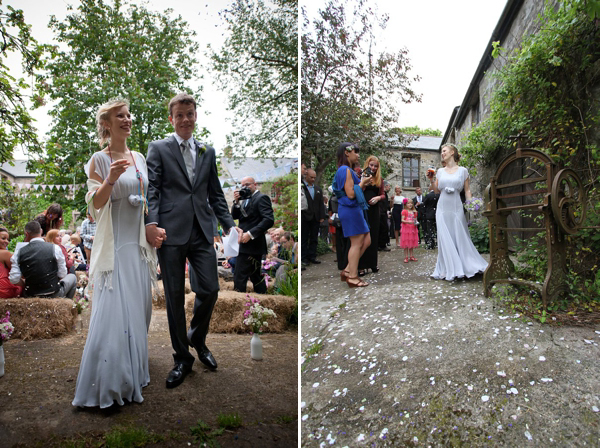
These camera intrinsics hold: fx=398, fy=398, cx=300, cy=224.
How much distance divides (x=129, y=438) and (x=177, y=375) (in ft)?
1.93

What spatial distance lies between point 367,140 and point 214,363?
3673mm

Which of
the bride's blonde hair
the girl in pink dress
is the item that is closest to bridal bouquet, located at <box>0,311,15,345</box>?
the bride's blonde hair

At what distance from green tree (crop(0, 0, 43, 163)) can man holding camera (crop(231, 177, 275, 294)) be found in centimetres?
180

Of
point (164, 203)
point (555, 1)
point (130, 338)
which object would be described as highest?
point (555, 1)

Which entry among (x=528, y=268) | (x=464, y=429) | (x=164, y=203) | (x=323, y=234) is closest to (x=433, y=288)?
(x=528, y=268)

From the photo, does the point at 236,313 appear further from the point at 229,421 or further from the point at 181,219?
the point at 229,421

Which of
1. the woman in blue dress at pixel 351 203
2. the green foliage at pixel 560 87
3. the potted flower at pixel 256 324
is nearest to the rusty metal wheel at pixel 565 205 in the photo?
the green foliage at pixel 560 87

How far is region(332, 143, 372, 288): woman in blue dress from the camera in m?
3.42

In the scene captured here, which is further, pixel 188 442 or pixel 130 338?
pixel 130 338

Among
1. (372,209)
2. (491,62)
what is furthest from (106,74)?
(491,62)

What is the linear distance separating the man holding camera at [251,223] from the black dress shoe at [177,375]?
1574 millimetres

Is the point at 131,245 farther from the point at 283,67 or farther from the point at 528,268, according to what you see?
the point at 528,268

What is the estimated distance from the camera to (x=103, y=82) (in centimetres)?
200

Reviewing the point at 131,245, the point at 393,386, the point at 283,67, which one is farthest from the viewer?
the point at 283,67
